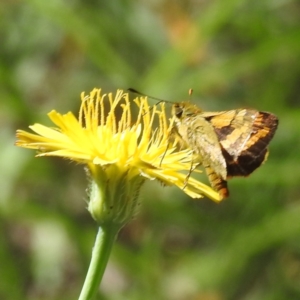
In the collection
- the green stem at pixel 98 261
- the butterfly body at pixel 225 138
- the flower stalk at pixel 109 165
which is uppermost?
the butterfly body at pixel 225 138

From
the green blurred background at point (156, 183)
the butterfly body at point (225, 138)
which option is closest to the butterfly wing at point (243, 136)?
the butterfly body at point (225, 138)

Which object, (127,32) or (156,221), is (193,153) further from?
(127,32)

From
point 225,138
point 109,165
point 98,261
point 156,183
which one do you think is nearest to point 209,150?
point 225,138

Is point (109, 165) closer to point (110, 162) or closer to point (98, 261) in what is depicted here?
point (110, 162)

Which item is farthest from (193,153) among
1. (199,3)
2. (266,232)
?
(199,3)

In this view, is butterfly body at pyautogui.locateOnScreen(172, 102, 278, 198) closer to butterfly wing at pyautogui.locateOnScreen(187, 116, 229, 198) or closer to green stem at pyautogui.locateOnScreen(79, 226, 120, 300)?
butterfly wing at pyautogui.locateOnScreen(187, 116, 229, 198)

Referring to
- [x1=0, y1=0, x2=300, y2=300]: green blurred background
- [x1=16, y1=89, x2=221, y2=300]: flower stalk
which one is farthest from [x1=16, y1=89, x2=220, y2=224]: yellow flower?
[x1=0, y1=0, x2=300, y2=300]: green blurred background

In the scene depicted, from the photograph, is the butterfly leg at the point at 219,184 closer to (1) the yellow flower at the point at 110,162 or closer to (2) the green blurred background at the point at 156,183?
(1) the yellow flower at the point at 110,162

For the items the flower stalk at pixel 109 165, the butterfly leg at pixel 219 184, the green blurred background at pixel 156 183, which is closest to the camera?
the flower stalk at pixel 109 165
